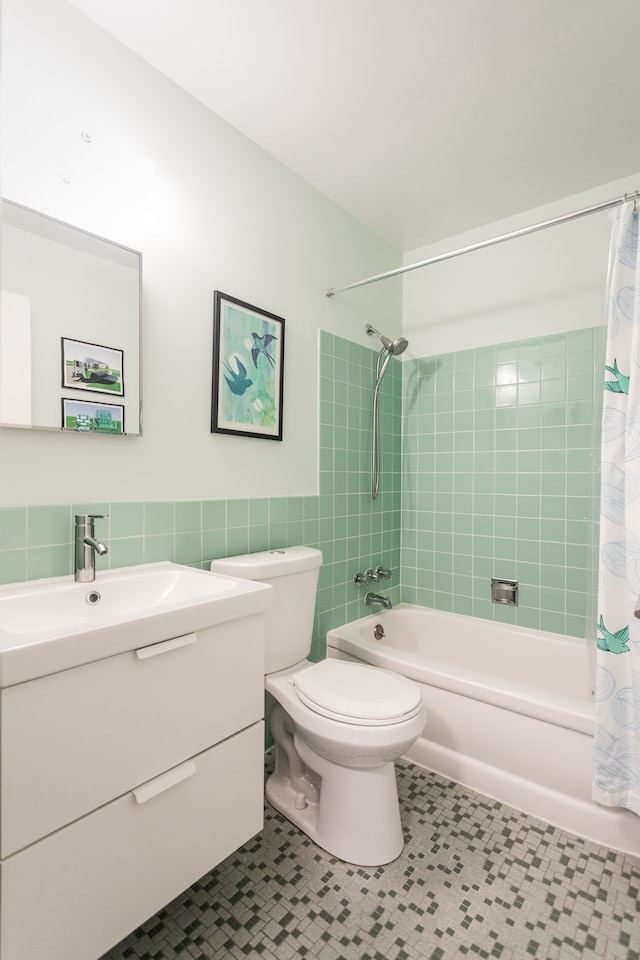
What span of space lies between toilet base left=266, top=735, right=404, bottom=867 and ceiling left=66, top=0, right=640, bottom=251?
218 centimetres

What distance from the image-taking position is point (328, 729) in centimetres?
135

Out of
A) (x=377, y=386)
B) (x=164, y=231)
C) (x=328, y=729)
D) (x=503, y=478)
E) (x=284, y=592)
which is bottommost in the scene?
(x=328, y=729)

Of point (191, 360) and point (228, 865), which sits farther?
point (191, 360)

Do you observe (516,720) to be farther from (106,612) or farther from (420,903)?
(106,612)

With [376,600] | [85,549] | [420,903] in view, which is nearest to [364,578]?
[376,600]

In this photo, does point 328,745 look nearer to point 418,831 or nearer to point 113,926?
point 418,831

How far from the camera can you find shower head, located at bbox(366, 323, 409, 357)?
2.29 metres

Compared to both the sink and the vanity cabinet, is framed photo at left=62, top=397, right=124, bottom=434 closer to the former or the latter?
the sink

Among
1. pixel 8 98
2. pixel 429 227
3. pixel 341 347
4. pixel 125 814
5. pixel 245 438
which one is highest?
pixel 429 227

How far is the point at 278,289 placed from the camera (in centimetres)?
193

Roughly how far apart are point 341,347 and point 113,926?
207 centimetres

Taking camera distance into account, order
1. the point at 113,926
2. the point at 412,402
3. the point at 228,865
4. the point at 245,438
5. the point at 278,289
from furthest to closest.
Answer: the point at 412,402 < the point at 278,289 < the point at 245,438 < the point at 228,865 < the point at 113,926

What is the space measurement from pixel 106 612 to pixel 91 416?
54cm

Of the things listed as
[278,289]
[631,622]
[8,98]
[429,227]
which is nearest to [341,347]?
[278,289]
